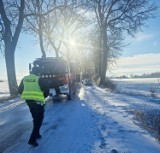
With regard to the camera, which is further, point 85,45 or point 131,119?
point 85,45

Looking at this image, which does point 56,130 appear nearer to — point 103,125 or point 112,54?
point 103,125

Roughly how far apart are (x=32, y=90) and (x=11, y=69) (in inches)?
757

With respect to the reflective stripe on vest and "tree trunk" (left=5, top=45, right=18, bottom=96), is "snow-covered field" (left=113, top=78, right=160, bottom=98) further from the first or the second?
the reflective stripe on vest

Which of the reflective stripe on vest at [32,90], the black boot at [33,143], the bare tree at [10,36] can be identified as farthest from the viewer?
the bare tree at [10,36]

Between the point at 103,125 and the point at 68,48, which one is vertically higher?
the point at 68,48

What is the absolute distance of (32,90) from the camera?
891 centimetres

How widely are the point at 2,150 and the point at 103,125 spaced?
12.3ft

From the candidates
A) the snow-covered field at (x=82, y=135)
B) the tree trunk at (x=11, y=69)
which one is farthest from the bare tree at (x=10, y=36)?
the snow-covered field at (x=82, y=135)

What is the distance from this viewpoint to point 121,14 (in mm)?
37375

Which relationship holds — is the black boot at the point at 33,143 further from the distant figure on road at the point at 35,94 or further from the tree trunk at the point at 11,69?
the tree trunk at the point at 11,69

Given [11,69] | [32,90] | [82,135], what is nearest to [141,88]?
[11,69]

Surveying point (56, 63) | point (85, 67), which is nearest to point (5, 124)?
point (56, 63)

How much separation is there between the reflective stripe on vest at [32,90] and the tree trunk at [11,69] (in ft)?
60.2

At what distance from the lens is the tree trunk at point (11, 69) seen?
27.2 m
